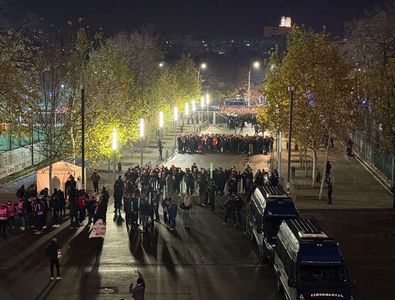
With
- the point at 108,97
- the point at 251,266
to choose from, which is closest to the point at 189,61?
the point at 108,97

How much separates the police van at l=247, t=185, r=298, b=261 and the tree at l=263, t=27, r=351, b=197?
11.7 m

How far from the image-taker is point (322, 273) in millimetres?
15922

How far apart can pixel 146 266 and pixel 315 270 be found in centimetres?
627

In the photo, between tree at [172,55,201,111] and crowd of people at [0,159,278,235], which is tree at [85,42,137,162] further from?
tree at [172,55,201,111]

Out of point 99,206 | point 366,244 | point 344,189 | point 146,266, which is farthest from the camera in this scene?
point 344,189

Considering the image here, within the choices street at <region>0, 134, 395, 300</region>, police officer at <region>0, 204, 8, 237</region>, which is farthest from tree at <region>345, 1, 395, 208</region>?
police officer at <region>0, 204, 8, 237</region>

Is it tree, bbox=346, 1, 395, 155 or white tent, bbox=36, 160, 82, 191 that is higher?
tree, bbox=346, 1, 395, 155

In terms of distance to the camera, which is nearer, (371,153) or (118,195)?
(118,195)

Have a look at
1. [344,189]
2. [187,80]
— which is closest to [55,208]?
[344,189]

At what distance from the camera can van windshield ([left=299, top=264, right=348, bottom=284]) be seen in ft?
51.9

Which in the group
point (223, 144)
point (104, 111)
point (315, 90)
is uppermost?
point (315, 90)

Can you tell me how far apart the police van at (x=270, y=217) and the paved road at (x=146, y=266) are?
22.6 inches

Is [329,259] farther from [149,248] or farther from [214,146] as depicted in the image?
[214,146]

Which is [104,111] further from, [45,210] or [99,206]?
[99,206]
